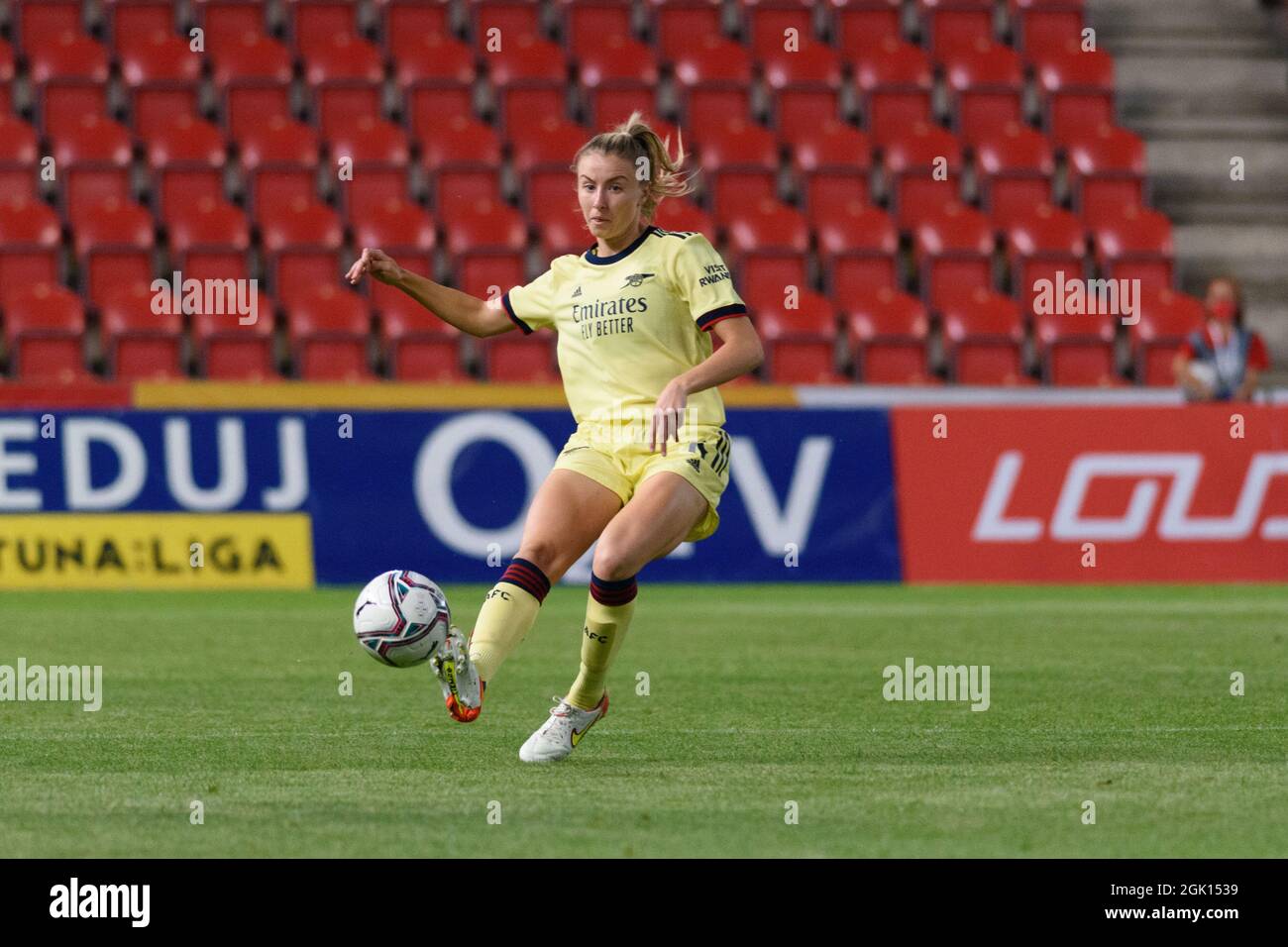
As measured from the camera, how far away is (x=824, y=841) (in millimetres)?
5848

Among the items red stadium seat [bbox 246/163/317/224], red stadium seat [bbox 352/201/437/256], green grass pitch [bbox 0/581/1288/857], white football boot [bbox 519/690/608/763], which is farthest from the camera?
red stadium seat [bbox 246/163/317/224]

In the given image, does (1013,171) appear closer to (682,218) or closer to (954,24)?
(954,24)

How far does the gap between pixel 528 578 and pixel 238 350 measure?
11012mm

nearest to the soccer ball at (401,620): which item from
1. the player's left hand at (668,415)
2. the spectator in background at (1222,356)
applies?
the player's left hand at (668,415)

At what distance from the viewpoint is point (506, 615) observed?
7410mm

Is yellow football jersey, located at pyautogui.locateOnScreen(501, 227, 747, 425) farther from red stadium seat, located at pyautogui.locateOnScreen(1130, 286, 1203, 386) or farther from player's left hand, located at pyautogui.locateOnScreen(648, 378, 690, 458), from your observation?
red stadium seat, located at pyautogui.locateOnScreen(1130, 286, 1203, 386)

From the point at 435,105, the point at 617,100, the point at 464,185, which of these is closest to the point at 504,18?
the point at 435,105

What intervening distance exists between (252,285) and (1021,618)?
24.6 ft

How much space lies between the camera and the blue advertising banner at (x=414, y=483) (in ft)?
49.4

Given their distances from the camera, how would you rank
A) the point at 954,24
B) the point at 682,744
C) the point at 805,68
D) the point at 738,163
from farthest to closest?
the point at 954,24, the point at 805,68, the point at 738,163, the point at 682,744

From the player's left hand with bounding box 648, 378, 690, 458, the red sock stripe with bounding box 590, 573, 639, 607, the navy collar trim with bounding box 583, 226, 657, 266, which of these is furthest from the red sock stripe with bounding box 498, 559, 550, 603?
the navy collar trim with bounding box 583, 226, 657, 266

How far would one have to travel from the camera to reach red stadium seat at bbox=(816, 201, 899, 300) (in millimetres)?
19781

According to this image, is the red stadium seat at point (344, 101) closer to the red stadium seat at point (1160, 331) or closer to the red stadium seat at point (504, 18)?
the red stadium seat at point (504, 18)

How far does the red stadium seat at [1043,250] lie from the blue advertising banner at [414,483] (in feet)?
15.4
